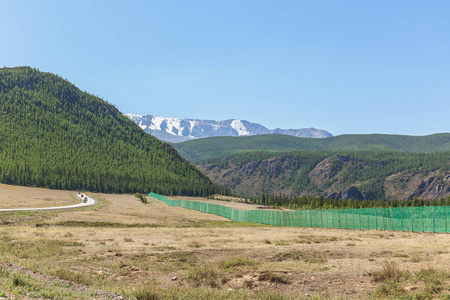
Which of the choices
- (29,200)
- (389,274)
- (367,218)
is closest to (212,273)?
(389,274)

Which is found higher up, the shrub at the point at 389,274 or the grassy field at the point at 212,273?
the shrub at the point at 389,274

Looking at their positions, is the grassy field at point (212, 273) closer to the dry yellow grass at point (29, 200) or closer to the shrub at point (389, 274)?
the shrub at point (389, 274)

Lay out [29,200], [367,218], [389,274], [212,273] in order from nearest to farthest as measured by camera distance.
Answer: [389,274]
[212,273]
[367,218]
[29,200]

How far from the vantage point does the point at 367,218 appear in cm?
5388

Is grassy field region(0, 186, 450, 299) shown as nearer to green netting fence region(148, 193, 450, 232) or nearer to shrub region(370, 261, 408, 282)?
shrub region(370, 261, 408, 282)

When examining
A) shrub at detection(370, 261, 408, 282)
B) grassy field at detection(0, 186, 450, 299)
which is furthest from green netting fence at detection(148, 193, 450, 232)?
shrub at detection(370, 261, 408, 282)

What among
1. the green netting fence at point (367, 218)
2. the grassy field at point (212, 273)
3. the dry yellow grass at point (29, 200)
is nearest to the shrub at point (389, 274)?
the grassy field at point (212, 273)

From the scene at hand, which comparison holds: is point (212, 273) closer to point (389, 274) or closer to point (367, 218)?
point (389, 274)

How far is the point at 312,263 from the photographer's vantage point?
22094 mm

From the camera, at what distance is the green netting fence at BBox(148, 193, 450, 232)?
45781mm

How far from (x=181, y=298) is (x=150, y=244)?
1810cm

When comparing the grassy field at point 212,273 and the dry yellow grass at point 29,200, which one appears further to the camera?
the dry yellow grass at point 29,200

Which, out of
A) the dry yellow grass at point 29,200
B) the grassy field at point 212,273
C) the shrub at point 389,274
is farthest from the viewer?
the dry yellow grass at point 29,200

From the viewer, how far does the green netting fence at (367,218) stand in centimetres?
4578
